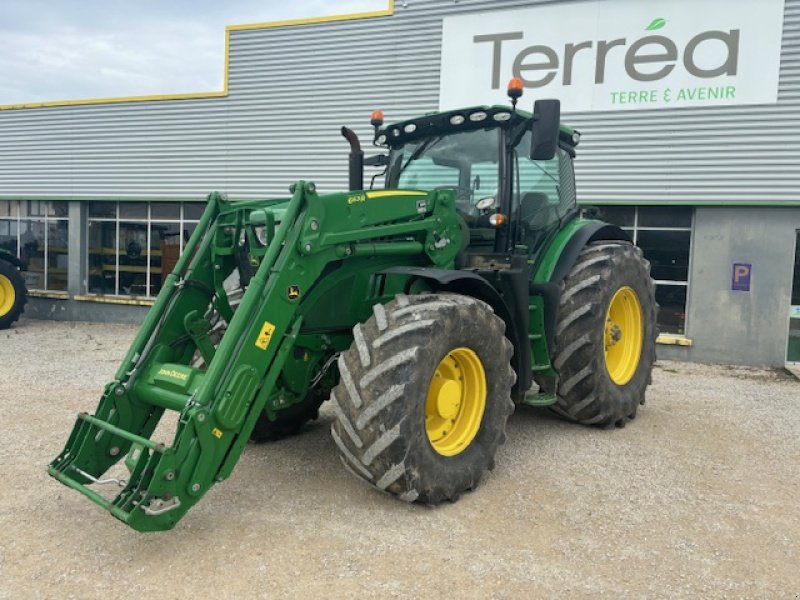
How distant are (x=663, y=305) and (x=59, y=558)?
953 centimetres

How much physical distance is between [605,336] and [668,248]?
530cm

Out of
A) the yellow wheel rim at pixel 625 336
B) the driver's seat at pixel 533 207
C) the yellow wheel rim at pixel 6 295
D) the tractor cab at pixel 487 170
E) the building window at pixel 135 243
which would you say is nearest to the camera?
the tractor cab at pixel 487 170

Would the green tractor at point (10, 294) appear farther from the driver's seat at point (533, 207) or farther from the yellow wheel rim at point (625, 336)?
the yellow wheel rim at point (625, 336)

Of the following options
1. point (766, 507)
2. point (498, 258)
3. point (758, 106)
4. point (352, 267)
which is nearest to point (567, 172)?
point (498, 258)

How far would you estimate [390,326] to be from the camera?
371cm

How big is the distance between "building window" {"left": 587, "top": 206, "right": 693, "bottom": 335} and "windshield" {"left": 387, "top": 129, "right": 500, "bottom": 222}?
5.79 meters

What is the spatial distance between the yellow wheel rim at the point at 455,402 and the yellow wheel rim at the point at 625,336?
86.6 inches

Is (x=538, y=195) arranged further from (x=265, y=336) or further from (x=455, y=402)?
(x=265, y=336)

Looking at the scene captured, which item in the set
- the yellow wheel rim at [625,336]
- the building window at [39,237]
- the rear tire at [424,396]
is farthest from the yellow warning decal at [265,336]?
the building window at [39,237]

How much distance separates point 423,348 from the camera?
12.0ft

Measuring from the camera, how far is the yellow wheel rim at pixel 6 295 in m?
12.6

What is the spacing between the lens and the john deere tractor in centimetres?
347

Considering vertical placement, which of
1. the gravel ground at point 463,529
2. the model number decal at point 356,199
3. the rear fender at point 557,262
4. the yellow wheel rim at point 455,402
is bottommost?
the gravel ground at point 463,529

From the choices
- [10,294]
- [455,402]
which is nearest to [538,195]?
[455,402]
